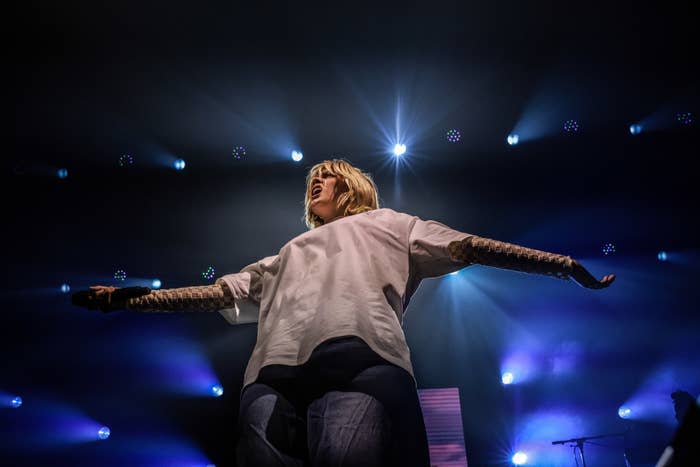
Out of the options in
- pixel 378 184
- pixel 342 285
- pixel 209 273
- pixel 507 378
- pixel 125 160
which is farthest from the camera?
pixel 507 378

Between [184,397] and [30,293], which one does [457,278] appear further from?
[30,293]

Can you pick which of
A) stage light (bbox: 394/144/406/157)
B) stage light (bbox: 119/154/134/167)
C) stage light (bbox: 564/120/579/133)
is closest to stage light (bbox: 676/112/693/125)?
stage light (bbox: 564/120/579/133)

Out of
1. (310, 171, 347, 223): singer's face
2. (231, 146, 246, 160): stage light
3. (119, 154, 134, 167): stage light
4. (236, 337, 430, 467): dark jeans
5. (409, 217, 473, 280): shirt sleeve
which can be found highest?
(231, 146, 246, 160): stage light

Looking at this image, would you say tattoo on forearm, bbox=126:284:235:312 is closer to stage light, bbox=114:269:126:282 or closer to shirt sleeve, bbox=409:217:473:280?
shirt sleeve, bbox=409:217:473:280

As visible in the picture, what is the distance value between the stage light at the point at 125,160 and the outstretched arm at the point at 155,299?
126 inches

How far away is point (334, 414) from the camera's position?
1.33 m

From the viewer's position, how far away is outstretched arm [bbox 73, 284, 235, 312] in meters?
1.81

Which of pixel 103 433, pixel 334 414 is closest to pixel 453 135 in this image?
pixel 334 414

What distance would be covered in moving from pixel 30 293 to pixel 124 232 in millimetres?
994

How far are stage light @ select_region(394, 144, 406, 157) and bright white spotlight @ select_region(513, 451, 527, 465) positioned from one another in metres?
3.25

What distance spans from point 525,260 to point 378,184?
3.34 metres

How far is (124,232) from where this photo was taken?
4.89 meters

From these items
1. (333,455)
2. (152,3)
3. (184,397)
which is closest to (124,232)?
(184,397)

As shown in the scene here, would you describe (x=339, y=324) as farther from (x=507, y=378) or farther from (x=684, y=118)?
(x=684, y=118)
